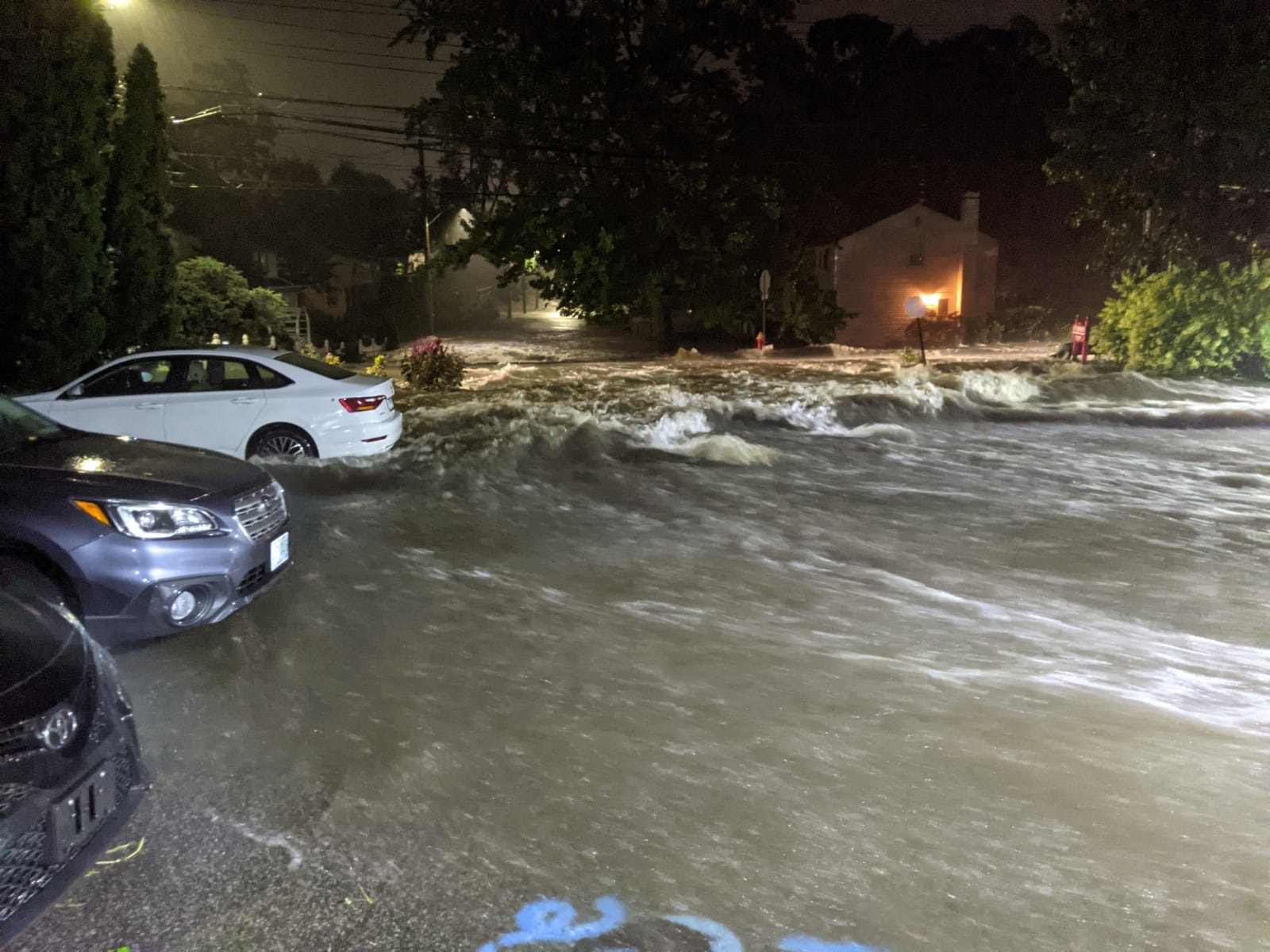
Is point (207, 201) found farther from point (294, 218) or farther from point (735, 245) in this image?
point (735, 245)

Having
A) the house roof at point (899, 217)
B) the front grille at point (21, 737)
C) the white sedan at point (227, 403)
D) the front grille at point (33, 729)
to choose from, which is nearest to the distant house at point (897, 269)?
the house roof at point (899, 217)

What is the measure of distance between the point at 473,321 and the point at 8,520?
61312 millimetres

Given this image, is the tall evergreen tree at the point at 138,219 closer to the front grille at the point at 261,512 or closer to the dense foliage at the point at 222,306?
the dense foliage at the point at 222,306

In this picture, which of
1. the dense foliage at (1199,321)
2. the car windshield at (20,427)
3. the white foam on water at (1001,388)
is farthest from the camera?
the dense foliage at (1199,321)

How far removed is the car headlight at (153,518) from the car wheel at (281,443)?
5416 millimetres

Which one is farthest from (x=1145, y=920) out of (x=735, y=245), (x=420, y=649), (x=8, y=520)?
(x=735, y=245)

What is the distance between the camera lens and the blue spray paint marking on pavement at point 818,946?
3389mm

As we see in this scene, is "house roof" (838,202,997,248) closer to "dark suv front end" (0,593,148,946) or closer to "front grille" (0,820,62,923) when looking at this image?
"dark suv front end" (0,593,148,946)

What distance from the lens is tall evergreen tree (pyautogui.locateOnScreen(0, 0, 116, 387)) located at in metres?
15.5

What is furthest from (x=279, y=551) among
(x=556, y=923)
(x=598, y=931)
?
(x=598, y=931)

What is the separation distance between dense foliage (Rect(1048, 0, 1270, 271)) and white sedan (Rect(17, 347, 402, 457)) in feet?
71.6

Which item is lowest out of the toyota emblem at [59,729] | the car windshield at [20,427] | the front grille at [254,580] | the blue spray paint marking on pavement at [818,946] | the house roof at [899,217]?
the blue spray paint marking on pavement at [818,946]

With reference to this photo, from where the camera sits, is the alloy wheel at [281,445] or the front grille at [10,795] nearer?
the front grille at [10,795]

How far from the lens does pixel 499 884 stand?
3719mm
